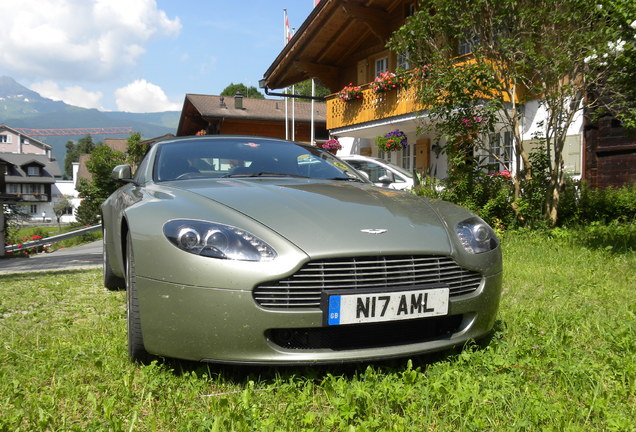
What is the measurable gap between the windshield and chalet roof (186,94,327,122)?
25019mm

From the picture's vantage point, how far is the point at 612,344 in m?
2.66

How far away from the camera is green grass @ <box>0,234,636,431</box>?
1851 mm

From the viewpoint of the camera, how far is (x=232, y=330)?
6.68ft

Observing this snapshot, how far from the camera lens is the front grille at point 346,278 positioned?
2.03m

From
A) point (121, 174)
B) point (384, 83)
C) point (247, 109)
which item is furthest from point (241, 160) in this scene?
point (247, 109)

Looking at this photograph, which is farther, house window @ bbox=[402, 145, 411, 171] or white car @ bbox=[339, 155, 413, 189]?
house window @ bbox=[402, 145, 411, 171]

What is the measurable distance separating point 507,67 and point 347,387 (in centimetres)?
694

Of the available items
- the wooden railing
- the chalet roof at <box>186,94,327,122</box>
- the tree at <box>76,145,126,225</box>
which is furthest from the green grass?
the tree at <box>76,145,126,225</box>

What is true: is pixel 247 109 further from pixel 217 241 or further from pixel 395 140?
pixel 217 241

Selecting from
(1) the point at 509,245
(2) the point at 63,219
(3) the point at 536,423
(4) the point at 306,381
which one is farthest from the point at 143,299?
(2) the point at 63,219

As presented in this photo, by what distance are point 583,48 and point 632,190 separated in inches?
111

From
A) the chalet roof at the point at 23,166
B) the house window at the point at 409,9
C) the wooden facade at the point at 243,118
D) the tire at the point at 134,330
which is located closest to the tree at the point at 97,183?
the wooden facade at the point at 243,118

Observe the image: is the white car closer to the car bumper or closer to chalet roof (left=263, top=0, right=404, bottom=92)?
chalet roof (left=263, top=0, right=404, bottom=92)

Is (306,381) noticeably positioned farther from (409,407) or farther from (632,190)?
(632,190)
